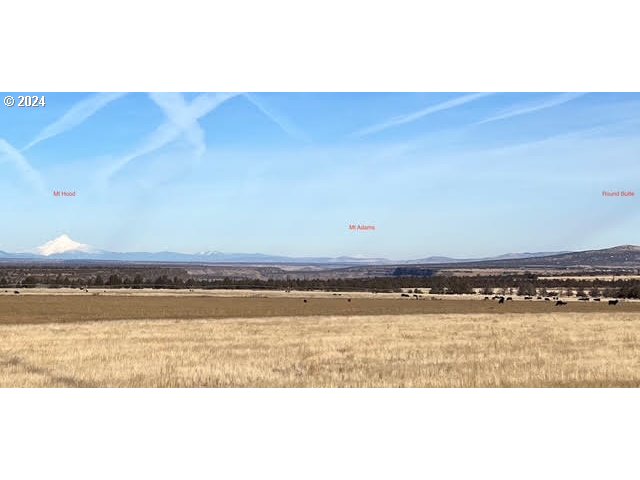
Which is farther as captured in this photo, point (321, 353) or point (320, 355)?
point (321, 353)

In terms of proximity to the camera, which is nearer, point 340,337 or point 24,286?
point 340,337

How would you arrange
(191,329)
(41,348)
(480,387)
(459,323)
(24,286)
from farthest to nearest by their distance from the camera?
(24,286)
(459,323)
(191,329)
(41,348)
(480,387)

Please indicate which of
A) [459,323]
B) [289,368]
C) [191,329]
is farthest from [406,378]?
[459,323]

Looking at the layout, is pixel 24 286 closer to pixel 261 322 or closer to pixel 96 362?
pixel 261 322

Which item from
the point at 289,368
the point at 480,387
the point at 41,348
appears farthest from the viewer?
the point at 41,348
